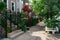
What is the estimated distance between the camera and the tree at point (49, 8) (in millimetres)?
19256

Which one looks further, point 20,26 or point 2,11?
point 20,26

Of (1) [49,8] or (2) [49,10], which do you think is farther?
(2) [49,10]

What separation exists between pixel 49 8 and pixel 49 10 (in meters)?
0.29

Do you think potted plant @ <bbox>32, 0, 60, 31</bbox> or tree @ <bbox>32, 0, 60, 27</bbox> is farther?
tree @ <bbox>32, 0, 60, 27</bbox>

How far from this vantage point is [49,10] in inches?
795

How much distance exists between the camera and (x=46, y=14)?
21031mm

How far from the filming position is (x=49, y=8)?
1998 cm

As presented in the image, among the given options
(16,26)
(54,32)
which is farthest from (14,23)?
(54,32)

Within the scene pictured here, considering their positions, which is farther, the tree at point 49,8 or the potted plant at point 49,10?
the tree at point 49,8

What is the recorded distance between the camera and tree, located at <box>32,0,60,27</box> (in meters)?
19.3

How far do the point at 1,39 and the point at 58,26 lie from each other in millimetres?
9597

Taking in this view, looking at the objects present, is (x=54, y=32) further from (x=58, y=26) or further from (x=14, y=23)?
(x=14, y=23)

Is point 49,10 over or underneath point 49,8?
underneath

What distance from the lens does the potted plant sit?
61.6 feet
